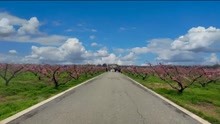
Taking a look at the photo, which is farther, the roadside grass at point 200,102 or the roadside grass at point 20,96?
the roadside grass at point 20,96

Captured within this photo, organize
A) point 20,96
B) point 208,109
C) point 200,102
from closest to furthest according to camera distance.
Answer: point 208,109
point 200,102
point 20,96

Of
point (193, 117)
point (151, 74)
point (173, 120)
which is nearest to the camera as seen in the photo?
point (173, 120)

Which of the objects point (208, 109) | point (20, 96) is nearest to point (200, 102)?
point (208, 109)

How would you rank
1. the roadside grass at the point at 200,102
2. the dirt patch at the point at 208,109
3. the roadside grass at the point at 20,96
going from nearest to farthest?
1. the roadside grass at the point at 200,102
2. the roadside grass at the point at 20,96
3. the dirt patch at the point at 208,109

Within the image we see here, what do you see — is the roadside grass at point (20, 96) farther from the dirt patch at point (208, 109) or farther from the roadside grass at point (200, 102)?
the dirt patch at point (208, 109)

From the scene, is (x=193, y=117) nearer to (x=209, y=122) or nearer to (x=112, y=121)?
(x=209, y=122)

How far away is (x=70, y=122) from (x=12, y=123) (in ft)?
5.21

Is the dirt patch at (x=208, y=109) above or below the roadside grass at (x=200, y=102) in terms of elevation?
below

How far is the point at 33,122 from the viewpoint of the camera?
1070 cm

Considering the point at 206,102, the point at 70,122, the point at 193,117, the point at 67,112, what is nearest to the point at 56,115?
the point at 67,112

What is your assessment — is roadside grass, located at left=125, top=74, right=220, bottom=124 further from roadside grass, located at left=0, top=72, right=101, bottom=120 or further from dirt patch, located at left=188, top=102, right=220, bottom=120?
roadside grass, located at left=0, top=72, right=101, bottom=120

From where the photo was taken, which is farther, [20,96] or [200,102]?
[20,96]

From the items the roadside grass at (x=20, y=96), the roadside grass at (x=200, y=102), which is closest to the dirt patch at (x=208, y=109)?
the roadside grass at (x=200, y=102)

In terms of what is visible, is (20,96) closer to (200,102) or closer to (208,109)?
(200,102)
